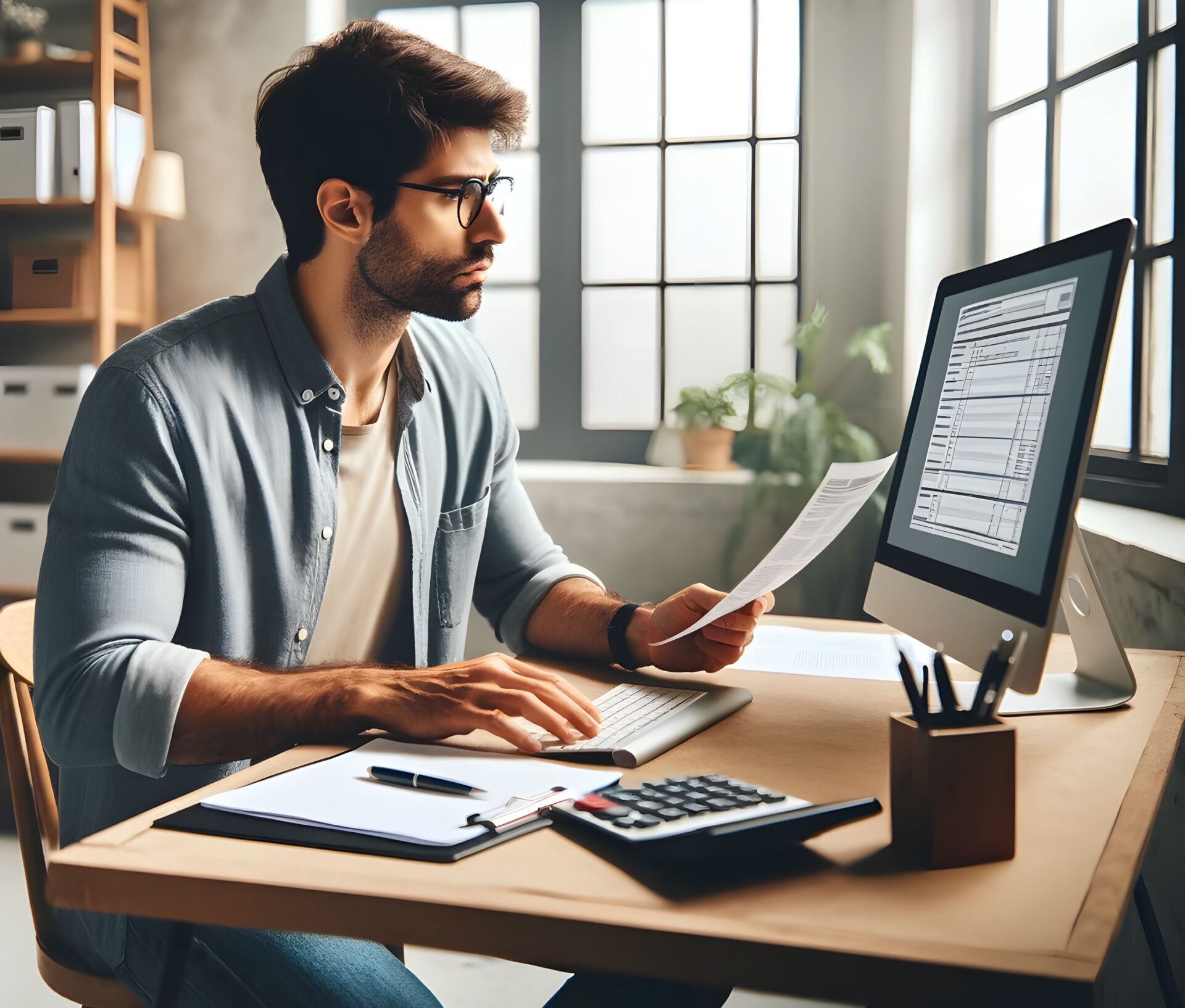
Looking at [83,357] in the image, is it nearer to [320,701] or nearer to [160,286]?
[160,286]

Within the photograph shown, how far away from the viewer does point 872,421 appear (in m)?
2.75

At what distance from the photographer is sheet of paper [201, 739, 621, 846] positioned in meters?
0.71

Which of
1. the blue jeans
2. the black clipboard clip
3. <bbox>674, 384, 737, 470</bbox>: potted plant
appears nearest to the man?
the blue jeans

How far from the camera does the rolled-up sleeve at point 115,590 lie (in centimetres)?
93

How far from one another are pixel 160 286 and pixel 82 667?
2.47 metres

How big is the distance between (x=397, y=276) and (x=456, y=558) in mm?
383

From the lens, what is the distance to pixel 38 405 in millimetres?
2930

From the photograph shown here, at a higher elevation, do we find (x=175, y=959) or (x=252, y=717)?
(x=252, y=717)

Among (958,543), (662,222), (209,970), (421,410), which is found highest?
(662,222)

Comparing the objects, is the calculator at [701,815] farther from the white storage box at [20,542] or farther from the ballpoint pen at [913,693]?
the white storage box at [20,542]

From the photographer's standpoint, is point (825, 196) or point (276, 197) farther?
point (825, 196)

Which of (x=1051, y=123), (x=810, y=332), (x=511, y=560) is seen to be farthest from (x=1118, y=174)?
(x=511, y=560)

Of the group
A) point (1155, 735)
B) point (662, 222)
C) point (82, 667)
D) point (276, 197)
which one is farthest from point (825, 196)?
point (82, 667)

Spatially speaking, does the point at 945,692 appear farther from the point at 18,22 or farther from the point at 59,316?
the point at 18,22
